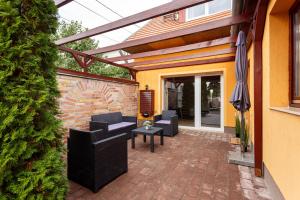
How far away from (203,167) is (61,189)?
2558 mm

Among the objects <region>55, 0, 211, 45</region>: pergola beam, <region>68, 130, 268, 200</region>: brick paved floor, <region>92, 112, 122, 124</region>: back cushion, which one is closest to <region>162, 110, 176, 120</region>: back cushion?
<region>92, 112, 122, 124</region>: back cushion

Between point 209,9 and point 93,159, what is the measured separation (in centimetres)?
682

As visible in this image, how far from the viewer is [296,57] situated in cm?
181

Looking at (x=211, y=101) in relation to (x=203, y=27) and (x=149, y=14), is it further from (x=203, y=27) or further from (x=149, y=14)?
(x=149, y=14)

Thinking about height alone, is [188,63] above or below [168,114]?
above

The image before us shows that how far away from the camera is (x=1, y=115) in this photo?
119 centimetres

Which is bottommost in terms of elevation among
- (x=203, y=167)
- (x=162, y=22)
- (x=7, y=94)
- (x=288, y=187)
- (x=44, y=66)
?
(x=203, y=167)

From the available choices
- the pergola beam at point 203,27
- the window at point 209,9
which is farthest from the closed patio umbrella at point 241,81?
the window at point 209,9

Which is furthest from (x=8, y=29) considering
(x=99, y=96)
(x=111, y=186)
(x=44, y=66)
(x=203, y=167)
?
(x=99, y=96)

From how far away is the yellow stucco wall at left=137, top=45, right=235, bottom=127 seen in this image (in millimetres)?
5734

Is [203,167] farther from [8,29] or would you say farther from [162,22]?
[162,22]

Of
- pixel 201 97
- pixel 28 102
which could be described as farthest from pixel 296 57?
pixel 201 97

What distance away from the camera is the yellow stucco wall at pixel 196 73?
5.73m

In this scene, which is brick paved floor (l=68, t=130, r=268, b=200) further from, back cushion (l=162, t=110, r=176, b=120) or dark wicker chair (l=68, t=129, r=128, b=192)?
back cushion (l=162, t=110, r=176, b=120)
